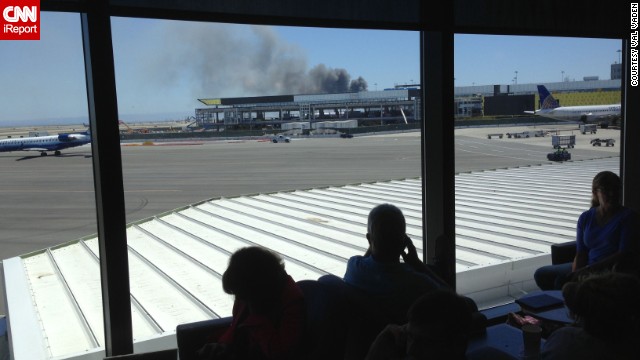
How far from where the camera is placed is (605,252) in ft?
8.87

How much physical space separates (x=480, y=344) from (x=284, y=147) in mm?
36377

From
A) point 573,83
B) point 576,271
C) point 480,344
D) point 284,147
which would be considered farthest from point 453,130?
point 573,83

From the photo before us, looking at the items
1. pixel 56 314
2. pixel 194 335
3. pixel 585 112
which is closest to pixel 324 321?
pixel 194 335

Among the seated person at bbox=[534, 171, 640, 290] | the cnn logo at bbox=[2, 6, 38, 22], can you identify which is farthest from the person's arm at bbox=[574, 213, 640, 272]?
the cnn logo at bbox=[2, 6, 38, 22]

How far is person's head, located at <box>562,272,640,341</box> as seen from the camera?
1.12m

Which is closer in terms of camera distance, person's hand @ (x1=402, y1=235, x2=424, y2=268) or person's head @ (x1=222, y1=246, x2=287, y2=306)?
person's head @ (x1=222, y1=246, x2=287, y2=306)

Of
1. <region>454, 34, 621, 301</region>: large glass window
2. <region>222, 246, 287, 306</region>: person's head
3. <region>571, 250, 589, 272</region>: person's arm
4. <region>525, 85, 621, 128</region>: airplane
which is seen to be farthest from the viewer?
<region>525, 85, 621, 128</region>: airplane

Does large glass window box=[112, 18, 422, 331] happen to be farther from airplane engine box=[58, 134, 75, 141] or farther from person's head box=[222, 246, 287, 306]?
airplane engine box=[58, 134, 75, 141]

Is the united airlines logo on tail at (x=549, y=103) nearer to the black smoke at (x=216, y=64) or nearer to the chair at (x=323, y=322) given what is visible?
the black smoke at (x=216, y=64)

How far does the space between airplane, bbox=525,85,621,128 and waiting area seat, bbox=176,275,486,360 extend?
4343 cm

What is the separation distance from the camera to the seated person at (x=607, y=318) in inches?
44.0

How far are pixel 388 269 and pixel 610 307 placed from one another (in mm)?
776

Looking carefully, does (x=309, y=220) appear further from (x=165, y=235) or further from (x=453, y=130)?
(x=453, y=130)

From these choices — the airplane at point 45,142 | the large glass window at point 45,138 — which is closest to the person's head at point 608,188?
the large glass window at point 45,138
